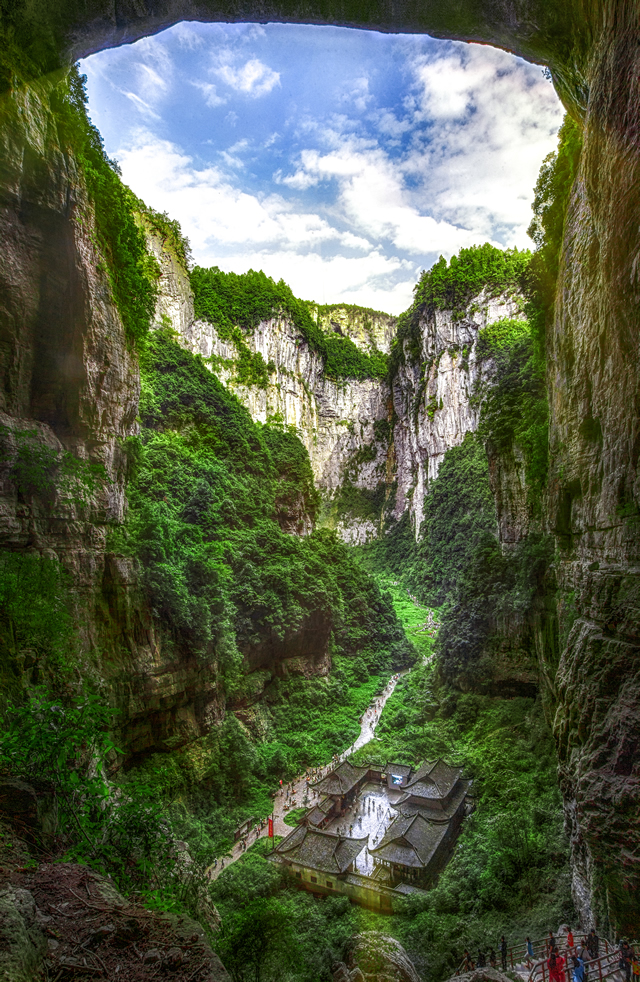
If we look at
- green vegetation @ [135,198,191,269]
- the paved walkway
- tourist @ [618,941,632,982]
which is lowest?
the paved walkway

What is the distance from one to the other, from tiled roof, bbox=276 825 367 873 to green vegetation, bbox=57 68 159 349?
1542cm

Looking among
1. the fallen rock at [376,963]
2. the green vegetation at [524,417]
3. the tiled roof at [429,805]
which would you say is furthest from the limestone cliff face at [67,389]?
the green vegetation at [524,417]

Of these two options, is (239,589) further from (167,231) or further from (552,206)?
(167,231)

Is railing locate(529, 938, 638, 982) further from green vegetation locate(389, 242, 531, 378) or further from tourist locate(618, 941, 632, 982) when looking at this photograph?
green vegetation locate(389, 242, 531, 378)

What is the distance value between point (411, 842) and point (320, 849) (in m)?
2.72

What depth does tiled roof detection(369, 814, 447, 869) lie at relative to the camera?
527 inches

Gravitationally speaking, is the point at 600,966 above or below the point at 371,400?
below

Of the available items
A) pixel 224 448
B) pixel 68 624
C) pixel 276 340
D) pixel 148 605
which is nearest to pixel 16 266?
pixel 68 624

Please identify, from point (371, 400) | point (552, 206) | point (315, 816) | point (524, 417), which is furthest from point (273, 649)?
point (371, 400)

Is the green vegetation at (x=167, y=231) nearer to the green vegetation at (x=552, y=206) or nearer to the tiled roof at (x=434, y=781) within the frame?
the green vegetation at (x=552, y=206)

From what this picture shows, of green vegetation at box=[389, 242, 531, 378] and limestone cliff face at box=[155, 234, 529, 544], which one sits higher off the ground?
green vegetation at box=[389, 242, 531, 378]

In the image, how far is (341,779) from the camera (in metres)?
17.6

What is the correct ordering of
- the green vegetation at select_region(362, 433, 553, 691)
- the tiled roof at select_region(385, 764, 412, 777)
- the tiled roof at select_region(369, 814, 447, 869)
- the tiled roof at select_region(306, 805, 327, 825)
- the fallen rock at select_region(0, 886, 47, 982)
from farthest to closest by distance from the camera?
the green vegetation at select_region(362, 433, 553, 691)
the tiled roof at select_region(385, 764, 412, 777)
the tiled roof at select_region(306, 805, 327, 825)
the tiled roof at select_region(369, 814, 447, 869)
the fallen rock at select_region(0, 886, 47, 982)

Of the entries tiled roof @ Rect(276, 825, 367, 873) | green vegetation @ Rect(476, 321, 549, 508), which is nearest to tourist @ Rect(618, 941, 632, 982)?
tiled roof @ Rect(276, 825, 367, 873)
